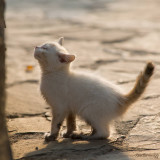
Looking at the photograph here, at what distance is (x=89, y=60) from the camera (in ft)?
23.4

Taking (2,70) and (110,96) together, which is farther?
(110,96)

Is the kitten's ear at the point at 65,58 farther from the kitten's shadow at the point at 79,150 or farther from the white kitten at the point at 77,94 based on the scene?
the kitten's shadow at the point at 79,150

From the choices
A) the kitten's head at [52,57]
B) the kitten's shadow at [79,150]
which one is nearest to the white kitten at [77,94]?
the kitten's head at [52,57]

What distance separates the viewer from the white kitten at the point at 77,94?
3.91 metres

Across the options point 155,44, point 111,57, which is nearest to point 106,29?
point 155,44

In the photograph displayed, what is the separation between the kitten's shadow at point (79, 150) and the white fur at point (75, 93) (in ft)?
0.43

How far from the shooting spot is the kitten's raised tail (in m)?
3.61

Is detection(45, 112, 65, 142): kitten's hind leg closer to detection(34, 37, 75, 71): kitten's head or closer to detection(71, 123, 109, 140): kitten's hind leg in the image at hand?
detection(71, 123, 109, 140): kitten's hind leg

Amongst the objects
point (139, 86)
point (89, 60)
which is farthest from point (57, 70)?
point (89, 60)

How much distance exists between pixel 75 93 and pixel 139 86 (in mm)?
609

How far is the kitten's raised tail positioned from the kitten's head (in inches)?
26.0

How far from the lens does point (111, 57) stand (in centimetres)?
720

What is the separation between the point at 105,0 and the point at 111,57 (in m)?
6.38

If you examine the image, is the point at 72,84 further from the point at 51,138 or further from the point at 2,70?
the point at 2,70
